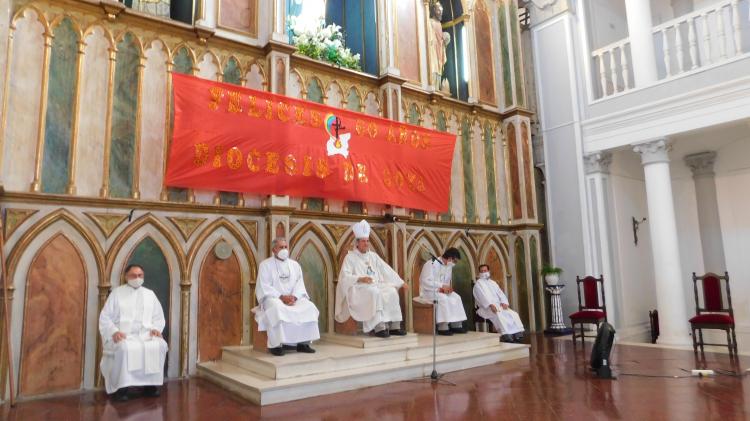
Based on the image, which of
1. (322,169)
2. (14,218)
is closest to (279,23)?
(322,169)

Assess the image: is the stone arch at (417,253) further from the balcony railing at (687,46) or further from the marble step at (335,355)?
the balcony railing at (687,46)

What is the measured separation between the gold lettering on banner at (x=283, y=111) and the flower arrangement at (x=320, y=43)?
132 centimetres

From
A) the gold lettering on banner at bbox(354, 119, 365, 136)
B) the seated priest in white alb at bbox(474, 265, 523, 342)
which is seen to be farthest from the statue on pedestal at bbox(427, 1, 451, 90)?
the seated priest in white alb at bbox(474, 265, 523, 342)

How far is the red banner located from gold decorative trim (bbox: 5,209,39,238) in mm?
1335

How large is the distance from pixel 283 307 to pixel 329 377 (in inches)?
37.6

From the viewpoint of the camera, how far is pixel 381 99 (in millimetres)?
7848

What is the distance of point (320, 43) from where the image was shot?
7500mm

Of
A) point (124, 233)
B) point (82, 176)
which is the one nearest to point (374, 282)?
point (124, 233)

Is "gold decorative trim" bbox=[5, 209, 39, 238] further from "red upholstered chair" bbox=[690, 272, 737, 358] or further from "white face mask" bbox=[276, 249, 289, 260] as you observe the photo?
"red upholstered chair" bbox=[690, 272, 737, 358]

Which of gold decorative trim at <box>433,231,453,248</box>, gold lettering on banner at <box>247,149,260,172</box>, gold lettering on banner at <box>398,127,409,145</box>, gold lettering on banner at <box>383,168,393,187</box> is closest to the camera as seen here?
gold lettering on banner at <box>247,149,260,172</box>

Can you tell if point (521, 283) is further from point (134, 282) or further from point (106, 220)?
point (106, 220)

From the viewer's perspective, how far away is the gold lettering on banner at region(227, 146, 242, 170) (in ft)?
19.6

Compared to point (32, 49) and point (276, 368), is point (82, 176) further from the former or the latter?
point (276, 368)

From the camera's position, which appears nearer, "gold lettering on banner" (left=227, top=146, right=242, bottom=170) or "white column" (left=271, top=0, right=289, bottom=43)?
"gold lettering on banner" (left=227, top=146, right=242, bottom=170)
